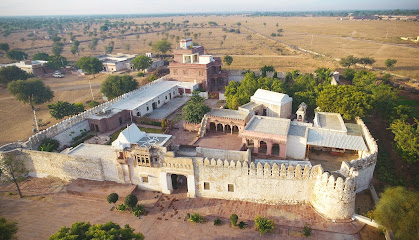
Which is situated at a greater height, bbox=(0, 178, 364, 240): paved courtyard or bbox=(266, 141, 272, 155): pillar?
bbox=(266, 141, 272, 155): pillar

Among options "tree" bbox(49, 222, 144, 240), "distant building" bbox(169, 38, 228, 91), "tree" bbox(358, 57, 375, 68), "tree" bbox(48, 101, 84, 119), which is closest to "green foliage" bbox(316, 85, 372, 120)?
"distant building" bbox(169, 38, 228, 91)

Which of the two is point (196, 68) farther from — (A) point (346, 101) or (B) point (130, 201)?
(B) point (130, 201)

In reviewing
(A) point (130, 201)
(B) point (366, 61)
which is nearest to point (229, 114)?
(A) point (130, 201)

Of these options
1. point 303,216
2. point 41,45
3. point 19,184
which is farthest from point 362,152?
point 41,45

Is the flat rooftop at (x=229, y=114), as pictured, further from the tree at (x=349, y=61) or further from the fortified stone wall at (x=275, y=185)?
the tree at (x=349, y=61)

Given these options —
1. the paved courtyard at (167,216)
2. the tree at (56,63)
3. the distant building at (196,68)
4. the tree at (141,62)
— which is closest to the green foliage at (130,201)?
the paved courtyard at (167,216)

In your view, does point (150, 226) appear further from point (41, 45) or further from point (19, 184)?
point (41, 45)

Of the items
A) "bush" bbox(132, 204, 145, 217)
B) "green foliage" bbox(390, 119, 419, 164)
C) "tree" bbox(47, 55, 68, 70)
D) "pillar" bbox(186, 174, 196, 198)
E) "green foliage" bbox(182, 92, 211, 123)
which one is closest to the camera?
"bush" bbox(132, 204, 145, 217)

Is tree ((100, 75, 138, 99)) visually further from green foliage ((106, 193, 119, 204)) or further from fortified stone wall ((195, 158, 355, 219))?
fortified stone wall ((195, 158, 355, 219))
